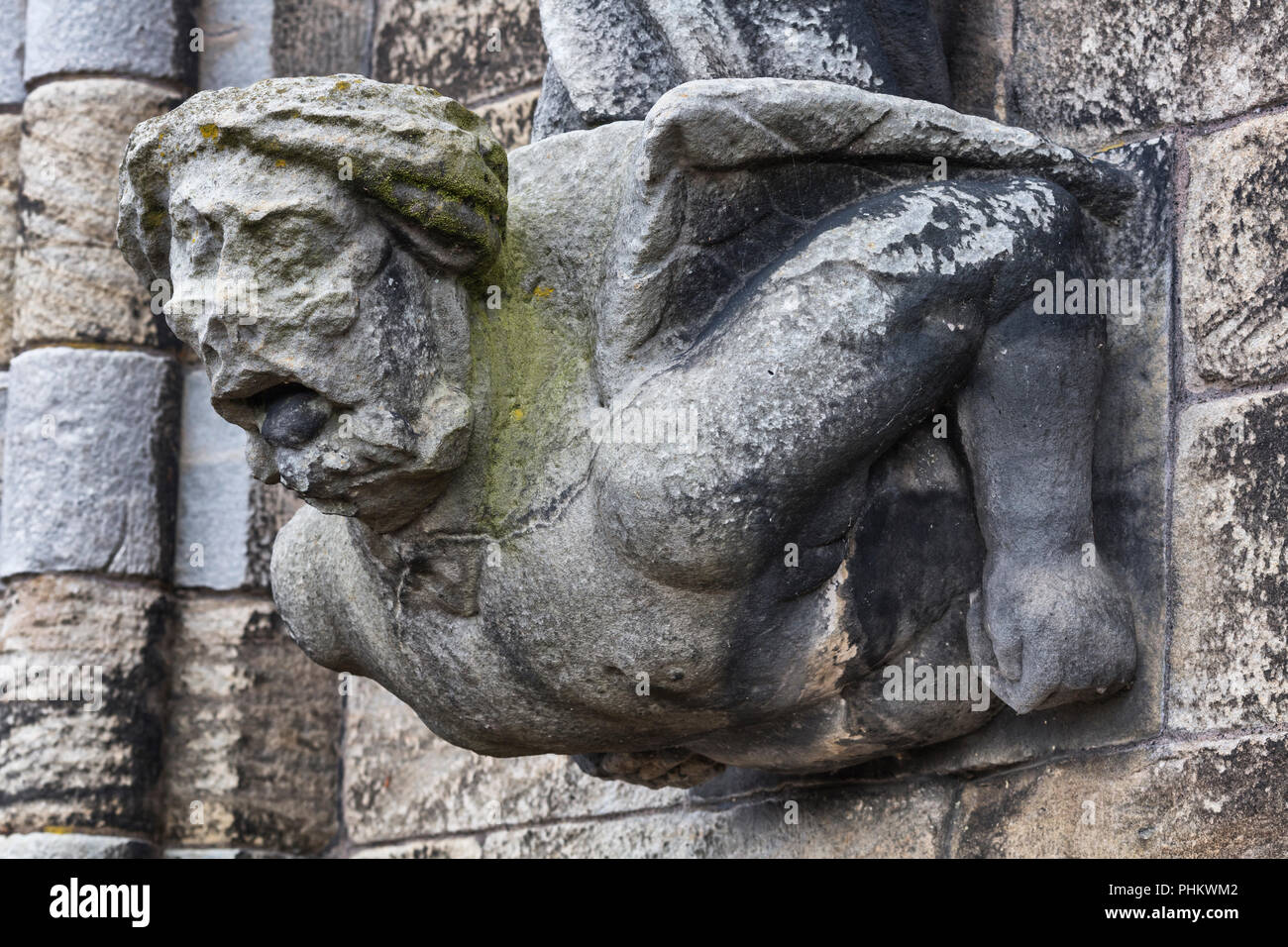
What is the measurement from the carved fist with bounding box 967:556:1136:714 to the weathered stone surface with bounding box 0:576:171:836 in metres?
1.75

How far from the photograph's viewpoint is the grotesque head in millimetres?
1887

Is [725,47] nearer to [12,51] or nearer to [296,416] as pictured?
[296,416]

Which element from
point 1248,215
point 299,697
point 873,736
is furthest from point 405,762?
point 1248,215

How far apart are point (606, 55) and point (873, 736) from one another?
912 mm

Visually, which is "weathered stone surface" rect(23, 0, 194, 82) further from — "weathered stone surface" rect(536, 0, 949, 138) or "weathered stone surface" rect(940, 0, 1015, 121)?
"weathered stone surface" rect(940, 0, 1015, 121)

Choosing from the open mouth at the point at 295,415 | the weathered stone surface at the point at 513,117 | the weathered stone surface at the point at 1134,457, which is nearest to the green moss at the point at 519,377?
the open mouth at the point at 295,415

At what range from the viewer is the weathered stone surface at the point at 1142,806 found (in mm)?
1974

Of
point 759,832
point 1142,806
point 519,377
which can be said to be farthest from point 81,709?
point 1142,806

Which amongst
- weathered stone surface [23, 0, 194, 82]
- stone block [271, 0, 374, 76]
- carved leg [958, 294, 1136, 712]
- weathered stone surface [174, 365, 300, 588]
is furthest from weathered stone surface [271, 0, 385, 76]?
carved leg [958, 294, 1136, 712]

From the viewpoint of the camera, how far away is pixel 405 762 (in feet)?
11.1

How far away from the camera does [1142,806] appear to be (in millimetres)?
2086

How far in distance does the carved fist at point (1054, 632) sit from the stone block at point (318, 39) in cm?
197

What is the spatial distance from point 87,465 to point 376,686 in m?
0.67

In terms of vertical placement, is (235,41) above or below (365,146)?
above
